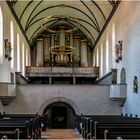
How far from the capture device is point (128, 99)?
22219 mm

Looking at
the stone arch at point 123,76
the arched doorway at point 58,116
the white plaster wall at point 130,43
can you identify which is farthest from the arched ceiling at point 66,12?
the arched doorway at point 58,116

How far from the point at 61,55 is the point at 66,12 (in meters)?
5.97

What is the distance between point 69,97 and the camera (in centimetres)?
2592

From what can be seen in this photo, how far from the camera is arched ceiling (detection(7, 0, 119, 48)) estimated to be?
28.2 meters

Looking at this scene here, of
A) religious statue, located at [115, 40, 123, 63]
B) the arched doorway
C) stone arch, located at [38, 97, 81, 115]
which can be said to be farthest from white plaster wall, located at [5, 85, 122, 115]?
the arched doorway

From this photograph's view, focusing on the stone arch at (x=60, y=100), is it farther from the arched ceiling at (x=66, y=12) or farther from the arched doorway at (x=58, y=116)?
the arched ceiling at (x=66, y=12)

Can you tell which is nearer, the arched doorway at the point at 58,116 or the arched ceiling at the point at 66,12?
the arched ceiling at the point at 66,12

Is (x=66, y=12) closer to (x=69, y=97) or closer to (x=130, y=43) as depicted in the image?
(x=69, y=97)

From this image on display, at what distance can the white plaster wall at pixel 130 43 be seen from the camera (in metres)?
19.3

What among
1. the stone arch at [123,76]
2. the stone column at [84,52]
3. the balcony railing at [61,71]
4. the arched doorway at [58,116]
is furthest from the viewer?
the stone column at [84,52]

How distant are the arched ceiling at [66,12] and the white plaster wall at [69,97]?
564cm

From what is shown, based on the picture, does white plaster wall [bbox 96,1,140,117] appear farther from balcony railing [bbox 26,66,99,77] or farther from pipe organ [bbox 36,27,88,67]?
pipe organ [bbox 36,27,88,67]

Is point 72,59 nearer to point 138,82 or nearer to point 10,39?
point 10,39

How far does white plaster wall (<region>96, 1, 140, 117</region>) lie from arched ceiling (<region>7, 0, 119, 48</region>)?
2.18 metres
